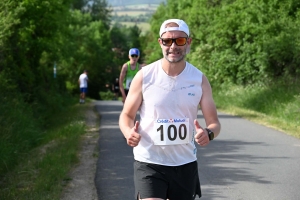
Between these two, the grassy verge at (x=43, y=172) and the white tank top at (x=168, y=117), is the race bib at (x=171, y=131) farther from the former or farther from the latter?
the grassy verge at (x=43, y=172)

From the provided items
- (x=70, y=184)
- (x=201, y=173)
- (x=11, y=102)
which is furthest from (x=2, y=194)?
(x=11, y=102)

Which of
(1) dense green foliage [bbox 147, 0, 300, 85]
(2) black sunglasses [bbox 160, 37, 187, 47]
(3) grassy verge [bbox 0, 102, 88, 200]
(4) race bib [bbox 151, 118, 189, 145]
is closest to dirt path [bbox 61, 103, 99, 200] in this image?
(3) grassy verge [bbox 0, 102, 88, 200]

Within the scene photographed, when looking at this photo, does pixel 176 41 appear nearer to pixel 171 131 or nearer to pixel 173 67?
pixel 173 67

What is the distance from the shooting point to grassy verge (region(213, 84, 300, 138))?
1828 cm

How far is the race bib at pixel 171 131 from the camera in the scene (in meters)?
5.34

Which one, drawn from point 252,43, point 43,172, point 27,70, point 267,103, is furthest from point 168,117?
point 252,43

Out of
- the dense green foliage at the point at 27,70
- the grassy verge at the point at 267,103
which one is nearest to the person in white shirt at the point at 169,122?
the dense green foliage at the point at 27,70

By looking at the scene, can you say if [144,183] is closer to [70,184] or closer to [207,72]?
[70,184]

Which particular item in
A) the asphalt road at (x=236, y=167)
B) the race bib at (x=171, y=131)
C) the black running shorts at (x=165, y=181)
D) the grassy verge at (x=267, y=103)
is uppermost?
the race bib at (x=171, y=131)

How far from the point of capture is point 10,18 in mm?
17891

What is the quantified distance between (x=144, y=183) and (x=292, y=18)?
22.8 m

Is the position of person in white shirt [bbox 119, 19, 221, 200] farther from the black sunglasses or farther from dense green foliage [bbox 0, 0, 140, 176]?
dense green foliage [bbox 0, 0, 140, 176]

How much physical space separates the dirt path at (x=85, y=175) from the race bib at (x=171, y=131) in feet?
11.7

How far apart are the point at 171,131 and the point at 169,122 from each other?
97mm
